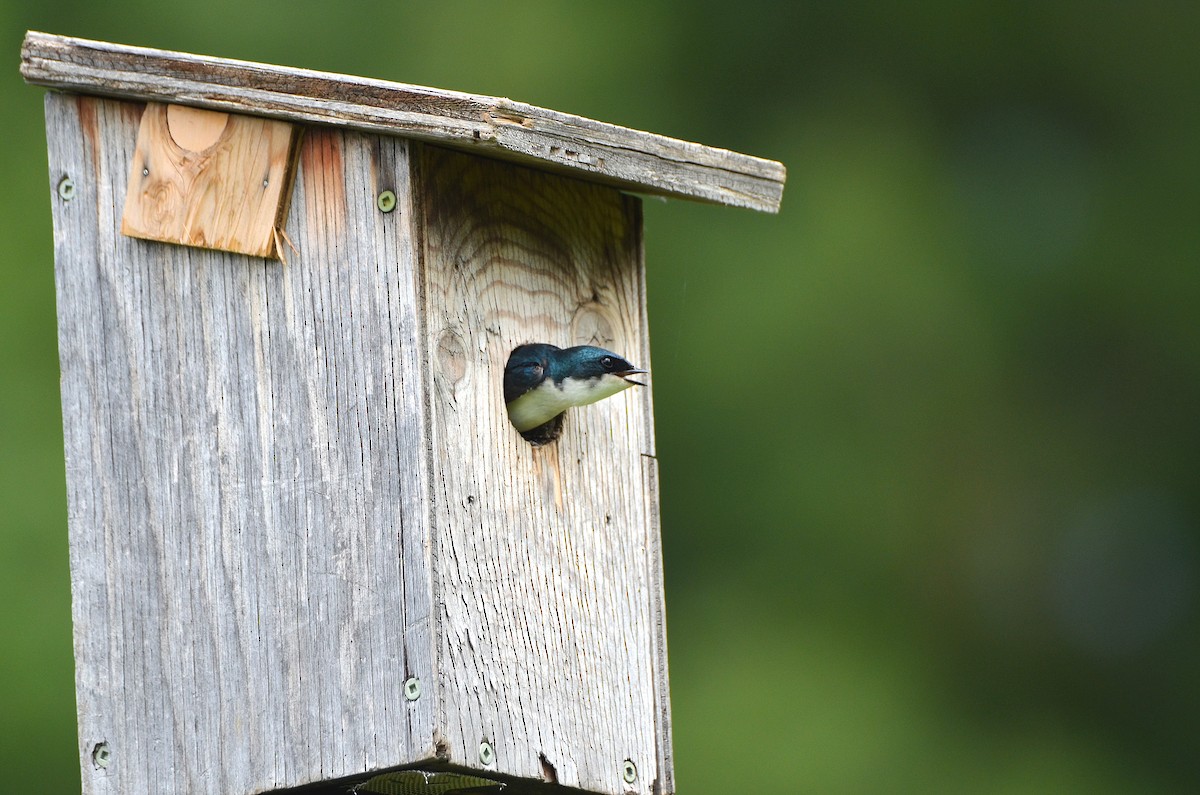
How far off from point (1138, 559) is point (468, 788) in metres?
6.63

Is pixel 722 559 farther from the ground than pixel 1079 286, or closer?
closer

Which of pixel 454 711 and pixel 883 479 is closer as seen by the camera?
pixel 454 711

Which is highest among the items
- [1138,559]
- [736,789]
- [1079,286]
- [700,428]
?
[1079,286]

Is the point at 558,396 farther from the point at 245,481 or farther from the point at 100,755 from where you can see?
the point at 100,755

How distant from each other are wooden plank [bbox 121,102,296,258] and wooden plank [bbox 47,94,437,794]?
1.2 inches

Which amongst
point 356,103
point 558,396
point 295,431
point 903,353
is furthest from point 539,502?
point 903,353

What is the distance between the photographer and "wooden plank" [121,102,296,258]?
2.67m

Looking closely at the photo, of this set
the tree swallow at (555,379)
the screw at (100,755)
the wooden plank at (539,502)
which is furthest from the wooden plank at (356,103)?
the screw at (100,755)

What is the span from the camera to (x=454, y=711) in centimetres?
260

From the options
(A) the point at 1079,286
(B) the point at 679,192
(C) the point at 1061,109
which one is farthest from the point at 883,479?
(B) the point at 679,192

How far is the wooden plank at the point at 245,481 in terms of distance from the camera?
2602 millimetres

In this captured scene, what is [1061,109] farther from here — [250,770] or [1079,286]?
[250,770]

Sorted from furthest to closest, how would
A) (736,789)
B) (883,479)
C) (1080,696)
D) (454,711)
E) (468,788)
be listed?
1. (1080,696)
2. (883,479)
3. (736,789)
4. (468,788)
5. (454,711)

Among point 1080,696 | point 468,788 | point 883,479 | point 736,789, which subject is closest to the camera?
point 468,788
